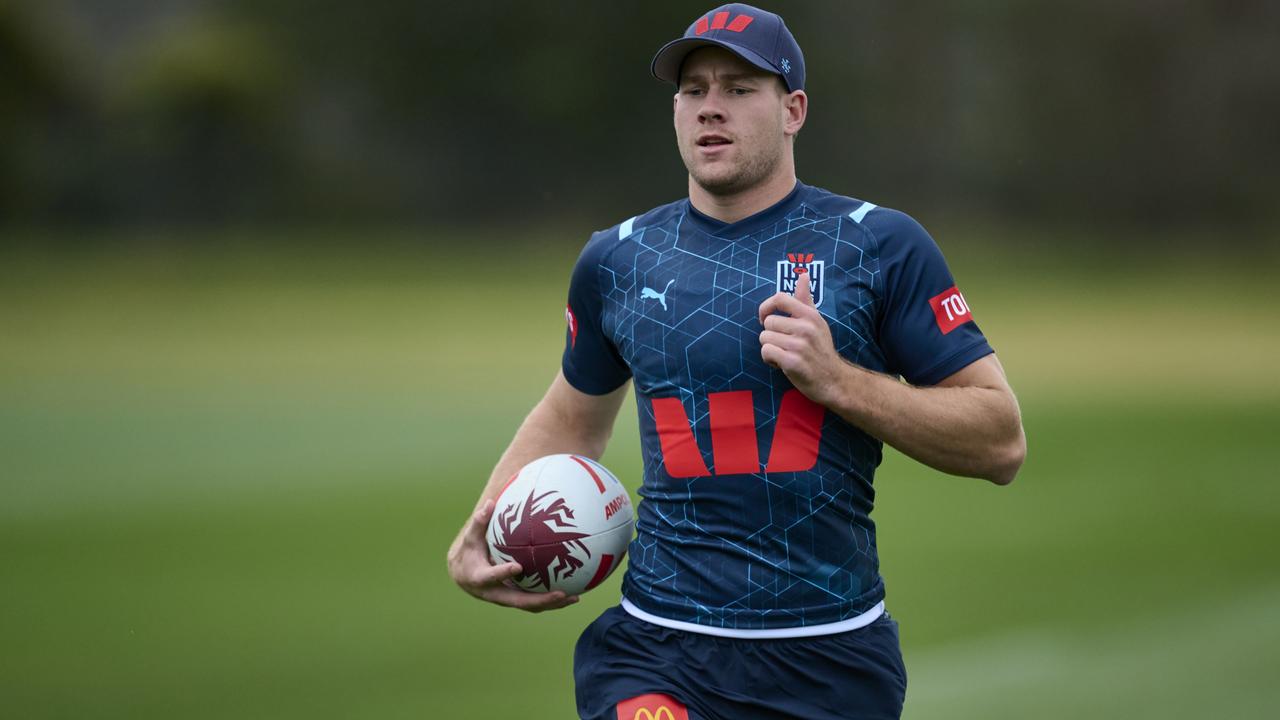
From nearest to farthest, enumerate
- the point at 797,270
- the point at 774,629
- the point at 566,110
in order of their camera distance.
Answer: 1. the point at 774,629
2. the point at 797,270
3. the point at 566,110

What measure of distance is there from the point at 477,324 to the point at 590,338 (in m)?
20.6

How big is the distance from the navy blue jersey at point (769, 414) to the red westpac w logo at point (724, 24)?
477 millimetres

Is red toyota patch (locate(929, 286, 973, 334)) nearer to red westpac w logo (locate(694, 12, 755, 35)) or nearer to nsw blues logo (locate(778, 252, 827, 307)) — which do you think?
nsw blues logo (locate(778, 252, 827, 307))

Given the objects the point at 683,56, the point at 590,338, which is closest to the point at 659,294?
the point at 590,338

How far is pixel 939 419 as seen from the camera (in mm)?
3580

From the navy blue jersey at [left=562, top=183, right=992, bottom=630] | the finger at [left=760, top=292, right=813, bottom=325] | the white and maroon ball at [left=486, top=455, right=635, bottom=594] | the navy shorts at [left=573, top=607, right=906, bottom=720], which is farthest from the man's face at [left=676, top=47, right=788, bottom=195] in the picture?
the navy shorts at [left=573, top=607, right=906, bottom=720]

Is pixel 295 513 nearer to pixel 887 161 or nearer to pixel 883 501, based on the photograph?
pixel 883 501

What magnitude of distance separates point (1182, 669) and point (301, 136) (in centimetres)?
2551

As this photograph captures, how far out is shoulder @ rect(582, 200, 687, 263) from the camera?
4.11m

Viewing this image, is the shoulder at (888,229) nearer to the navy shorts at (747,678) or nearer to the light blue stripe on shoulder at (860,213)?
the light blue stripe on shoulder at (860,213)


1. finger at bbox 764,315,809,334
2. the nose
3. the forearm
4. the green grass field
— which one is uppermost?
the nose

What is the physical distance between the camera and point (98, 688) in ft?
23.3

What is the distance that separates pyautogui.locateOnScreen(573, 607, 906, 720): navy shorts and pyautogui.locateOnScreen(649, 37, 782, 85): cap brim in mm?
1463

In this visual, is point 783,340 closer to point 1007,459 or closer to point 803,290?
point 803,290
